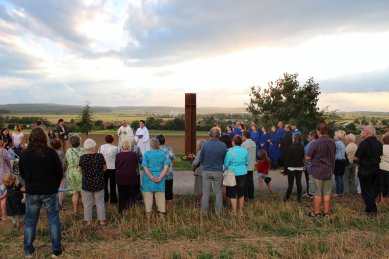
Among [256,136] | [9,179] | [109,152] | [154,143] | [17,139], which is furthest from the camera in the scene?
[256,136]

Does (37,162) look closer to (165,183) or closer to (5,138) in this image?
(165,183)

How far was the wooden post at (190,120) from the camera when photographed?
15953 mm

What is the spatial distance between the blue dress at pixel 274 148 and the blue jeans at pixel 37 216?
986 centimetres

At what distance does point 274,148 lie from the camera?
14117 mm

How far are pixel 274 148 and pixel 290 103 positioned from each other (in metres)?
6.60

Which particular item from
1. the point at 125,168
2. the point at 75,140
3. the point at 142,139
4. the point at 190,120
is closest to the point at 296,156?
the point at 125,168

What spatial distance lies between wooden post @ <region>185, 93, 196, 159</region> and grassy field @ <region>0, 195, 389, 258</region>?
318 inches

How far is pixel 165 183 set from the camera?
812cm

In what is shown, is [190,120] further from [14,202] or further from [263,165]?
[14,202]

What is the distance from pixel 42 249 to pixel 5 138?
7.49m

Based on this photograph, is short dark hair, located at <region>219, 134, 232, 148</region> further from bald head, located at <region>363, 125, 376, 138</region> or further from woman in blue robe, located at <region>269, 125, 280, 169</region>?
woman in blue robe, located at <region>269, 125, 280, 169</region>

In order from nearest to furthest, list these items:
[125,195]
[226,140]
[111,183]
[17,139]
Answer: [125,195], [226,140], [111,183], [17,139]

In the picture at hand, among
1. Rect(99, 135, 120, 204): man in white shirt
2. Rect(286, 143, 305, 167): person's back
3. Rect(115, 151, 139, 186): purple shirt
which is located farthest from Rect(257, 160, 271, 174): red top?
Rect(99, 135, 120, 204): man in white shirt

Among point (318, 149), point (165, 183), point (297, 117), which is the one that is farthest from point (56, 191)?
point (297, 117)
